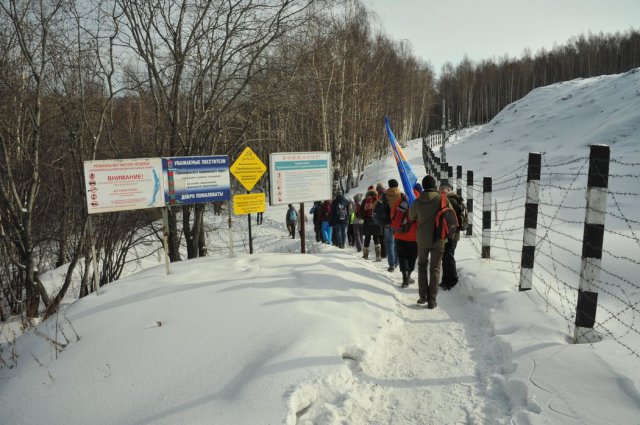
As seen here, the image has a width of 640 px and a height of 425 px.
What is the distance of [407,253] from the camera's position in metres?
6.01

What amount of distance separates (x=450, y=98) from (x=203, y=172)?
247ft

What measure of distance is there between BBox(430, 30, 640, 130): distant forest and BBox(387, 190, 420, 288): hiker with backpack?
2341 inches

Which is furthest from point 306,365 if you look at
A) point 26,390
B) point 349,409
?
point 26,390

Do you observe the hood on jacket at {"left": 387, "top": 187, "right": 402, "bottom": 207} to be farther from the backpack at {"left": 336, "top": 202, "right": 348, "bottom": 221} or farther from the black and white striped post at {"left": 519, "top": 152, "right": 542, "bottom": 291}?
the backpack at {"left": 336, "top": 202, "right": 348, "bottom": 221}

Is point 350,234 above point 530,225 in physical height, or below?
below

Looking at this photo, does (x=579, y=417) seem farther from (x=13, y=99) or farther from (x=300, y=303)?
(x=13, y=99)

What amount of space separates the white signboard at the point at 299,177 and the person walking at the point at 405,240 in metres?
2.10

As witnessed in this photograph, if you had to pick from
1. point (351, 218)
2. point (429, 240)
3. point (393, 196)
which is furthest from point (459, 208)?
point (351, 218)

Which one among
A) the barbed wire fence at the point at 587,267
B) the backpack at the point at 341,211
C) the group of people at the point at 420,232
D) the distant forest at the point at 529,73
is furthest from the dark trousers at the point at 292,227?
the distant forest at the point at 529,73

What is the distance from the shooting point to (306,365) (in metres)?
3.24

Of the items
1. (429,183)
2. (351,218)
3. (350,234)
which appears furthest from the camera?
(350,234)

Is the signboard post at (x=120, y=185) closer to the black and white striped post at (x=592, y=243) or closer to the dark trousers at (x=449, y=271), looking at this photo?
the dark trousers at (x=449, y=271)

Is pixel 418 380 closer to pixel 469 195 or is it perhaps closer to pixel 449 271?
pixel 449 271

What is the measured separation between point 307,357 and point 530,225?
3481 mm
